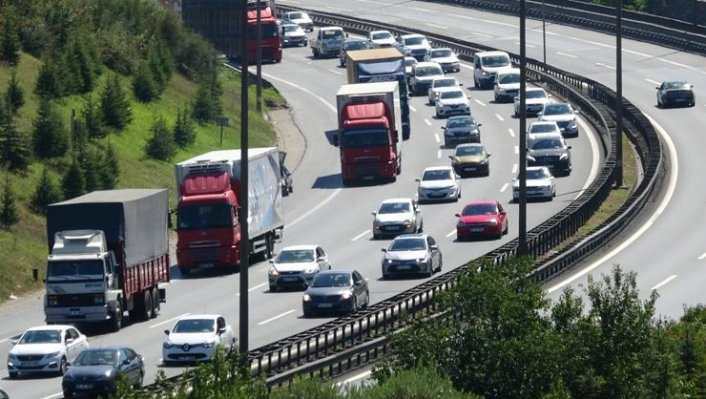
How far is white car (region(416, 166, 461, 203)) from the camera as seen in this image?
230ft

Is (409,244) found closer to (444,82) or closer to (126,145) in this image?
(126,145)

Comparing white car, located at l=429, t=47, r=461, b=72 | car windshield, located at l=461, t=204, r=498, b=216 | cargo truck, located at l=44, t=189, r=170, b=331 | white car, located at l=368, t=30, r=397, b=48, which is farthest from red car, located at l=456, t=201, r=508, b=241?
white car, located at l=368, t=30, r=397, b=48

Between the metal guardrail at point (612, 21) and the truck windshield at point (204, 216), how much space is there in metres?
49.2

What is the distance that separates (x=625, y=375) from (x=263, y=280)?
89.0ft

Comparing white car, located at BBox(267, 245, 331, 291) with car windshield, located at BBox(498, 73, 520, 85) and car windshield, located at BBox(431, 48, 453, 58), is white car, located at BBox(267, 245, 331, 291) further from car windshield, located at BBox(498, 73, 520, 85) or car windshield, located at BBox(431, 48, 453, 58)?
car windshield, located at BBox(431, 48, 453, 58)

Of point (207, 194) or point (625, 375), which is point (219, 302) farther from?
point (625, 375)

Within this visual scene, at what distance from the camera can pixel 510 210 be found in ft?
224

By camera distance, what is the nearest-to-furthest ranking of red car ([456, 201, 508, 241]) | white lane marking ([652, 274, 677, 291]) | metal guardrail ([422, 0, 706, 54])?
1. white lane marking ([652, 274, 677, 291])
2. red car ([456, 201, 508, 241])
3. metal guardrail ([422, 0, 706, 54])

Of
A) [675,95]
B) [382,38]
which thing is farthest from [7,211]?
[382,38]

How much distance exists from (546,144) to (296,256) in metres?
21.1

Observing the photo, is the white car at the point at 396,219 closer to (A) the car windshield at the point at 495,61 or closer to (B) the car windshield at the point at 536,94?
(B) the car windshield at the point at 536,94

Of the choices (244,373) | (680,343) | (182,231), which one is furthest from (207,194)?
(244,373)

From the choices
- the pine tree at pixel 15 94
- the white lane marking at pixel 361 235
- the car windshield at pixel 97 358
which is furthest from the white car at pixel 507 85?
the car windshield at pixel 97 358

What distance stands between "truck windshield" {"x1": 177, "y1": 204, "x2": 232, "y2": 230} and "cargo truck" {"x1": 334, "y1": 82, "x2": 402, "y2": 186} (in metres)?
15.2
